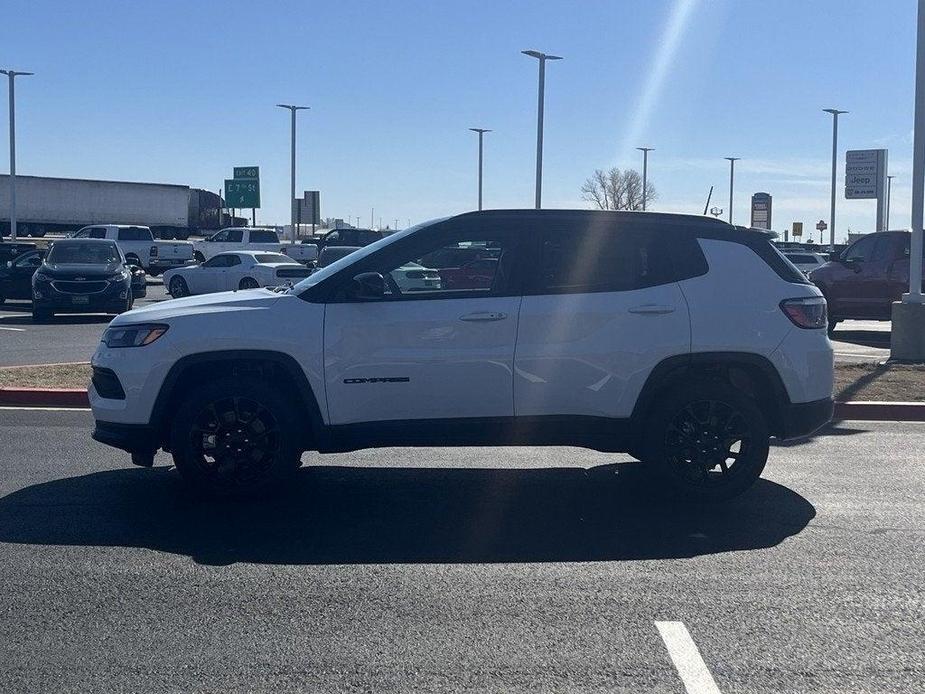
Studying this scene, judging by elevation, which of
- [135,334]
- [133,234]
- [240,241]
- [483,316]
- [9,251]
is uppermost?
[133,234]

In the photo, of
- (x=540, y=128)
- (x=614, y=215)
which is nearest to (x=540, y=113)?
(x=540, y=128)

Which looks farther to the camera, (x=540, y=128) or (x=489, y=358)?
(x=540, y=128)

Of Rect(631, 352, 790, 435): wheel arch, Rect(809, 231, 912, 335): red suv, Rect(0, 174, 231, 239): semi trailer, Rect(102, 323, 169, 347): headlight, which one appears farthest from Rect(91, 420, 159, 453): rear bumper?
Rect(0, 174, 231, 239): semi trailer

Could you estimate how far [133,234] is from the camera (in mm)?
43719

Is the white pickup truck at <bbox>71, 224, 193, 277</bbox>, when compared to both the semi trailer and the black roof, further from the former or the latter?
the black roof

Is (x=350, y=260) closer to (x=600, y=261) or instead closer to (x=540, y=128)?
(x=600, y=261)

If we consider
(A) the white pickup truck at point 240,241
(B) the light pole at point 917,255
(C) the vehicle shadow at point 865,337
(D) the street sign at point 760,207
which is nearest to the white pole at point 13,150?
(A) the white pickup truck at point 240,241

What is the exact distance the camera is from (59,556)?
20.1 feet

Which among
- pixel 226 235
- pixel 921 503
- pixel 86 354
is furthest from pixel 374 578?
pixel 226 235

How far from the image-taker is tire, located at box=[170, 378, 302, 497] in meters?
7.20

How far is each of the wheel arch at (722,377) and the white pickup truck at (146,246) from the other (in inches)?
1461

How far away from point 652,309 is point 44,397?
6812mm

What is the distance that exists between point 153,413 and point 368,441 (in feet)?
4.39

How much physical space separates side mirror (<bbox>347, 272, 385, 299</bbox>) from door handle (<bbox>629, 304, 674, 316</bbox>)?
5.14 feet
